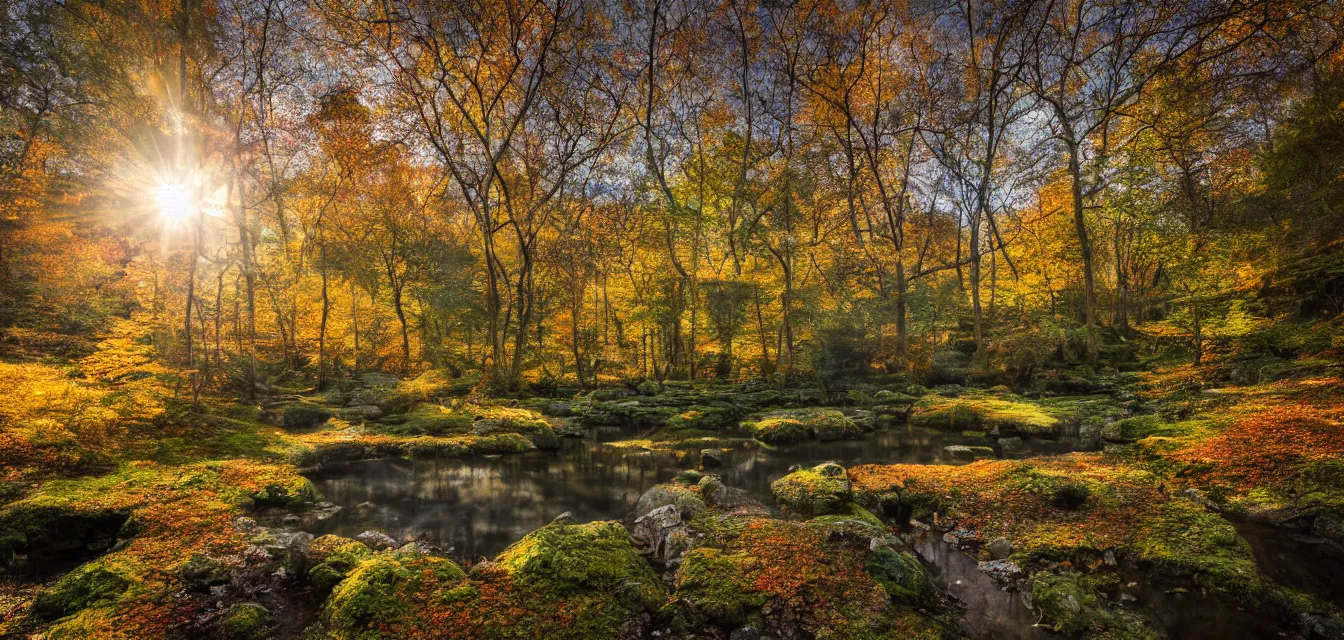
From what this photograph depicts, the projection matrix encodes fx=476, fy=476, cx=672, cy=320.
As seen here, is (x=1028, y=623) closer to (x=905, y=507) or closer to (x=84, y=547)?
(x=905, y=507)

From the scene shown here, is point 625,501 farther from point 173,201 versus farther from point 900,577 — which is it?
point 173,201

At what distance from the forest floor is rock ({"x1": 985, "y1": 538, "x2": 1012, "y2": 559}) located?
2 cm

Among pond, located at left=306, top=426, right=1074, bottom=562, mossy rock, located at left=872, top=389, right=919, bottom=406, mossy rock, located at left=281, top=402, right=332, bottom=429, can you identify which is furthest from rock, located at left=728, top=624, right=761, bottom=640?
mossy rock, located at left=872, top=389, right=919, bottom=406

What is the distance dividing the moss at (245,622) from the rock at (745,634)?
157 inches

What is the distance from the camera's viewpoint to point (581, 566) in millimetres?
4758

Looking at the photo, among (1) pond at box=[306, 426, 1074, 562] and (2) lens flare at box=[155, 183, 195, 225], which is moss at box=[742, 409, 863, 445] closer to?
(1) pond at box=[306, 426, 1074, 562]

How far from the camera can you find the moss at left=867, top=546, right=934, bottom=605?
4.43 metres

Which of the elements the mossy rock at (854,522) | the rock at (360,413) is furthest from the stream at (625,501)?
the rock at (360,413)

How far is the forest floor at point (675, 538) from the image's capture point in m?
4.10

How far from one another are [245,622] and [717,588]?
4.09 m

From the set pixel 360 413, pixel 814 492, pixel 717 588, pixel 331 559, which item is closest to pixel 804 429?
pixel 814 492

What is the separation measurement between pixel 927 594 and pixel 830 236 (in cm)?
2200

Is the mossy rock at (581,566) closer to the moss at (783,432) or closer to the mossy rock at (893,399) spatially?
the moss at (783,432)

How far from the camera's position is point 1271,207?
1420cm
